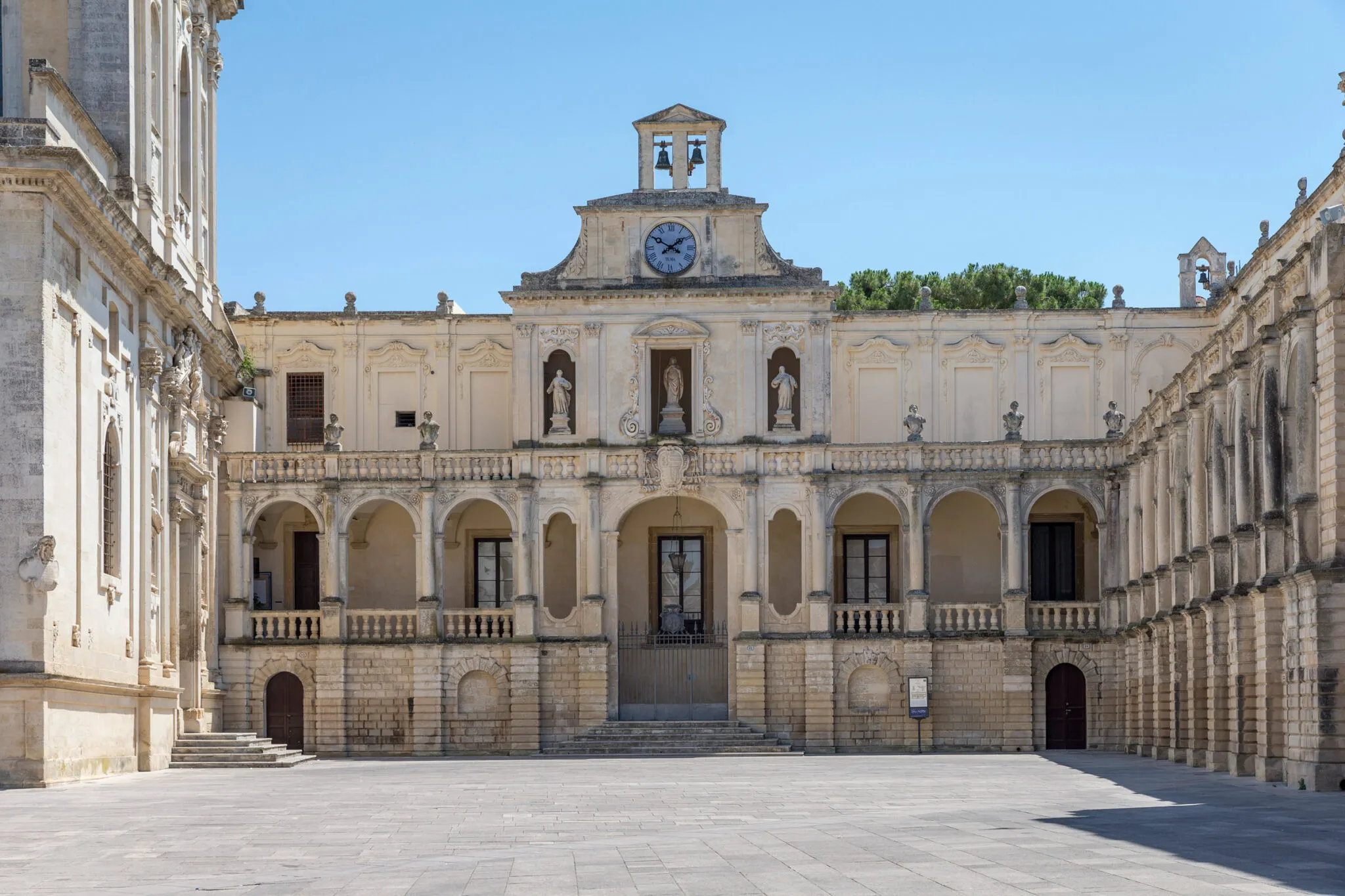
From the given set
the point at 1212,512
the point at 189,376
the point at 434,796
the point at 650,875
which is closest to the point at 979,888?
the point at 650,875

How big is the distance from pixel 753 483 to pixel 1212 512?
622 inches

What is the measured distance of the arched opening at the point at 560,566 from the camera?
52.5 m

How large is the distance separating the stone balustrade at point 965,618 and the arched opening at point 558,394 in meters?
10.9

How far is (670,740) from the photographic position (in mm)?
47469

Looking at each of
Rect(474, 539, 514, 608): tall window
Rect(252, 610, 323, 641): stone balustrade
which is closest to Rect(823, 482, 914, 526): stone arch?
Rect(474, 539, 514, 608): tall window

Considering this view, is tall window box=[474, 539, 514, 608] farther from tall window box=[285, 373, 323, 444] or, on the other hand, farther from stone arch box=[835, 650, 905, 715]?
stone arch box=[835, 650, 905, 715]

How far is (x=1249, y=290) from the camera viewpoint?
4922cm

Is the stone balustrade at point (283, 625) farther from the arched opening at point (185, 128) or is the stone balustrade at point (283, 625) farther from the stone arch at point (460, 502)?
the arched opening at point (185, 128)

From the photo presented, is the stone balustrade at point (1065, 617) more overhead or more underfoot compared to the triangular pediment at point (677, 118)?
more underfoot

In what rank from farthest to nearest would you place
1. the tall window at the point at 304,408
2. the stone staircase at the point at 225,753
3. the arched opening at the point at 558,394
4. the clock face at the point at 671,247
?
the tall window at the point at 304,408
the clock face at the point at 671,247
the arched opening at the point at 558,394
the stone staircase at the point at 225,753

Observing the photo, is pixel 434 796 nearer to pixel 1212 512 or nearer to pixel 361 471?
pixel 1212 512

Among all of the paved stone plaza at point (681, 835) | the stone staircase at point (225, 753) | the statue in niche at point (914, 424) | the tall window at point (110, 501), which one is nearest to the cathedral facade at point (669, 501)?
the statue in niche at point (914, 424)

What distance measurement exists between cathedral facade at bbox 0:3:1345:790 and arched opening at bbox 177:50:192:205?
304mm

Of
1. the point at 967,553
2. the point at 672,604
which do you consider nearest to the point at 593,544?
the point at 672,604
